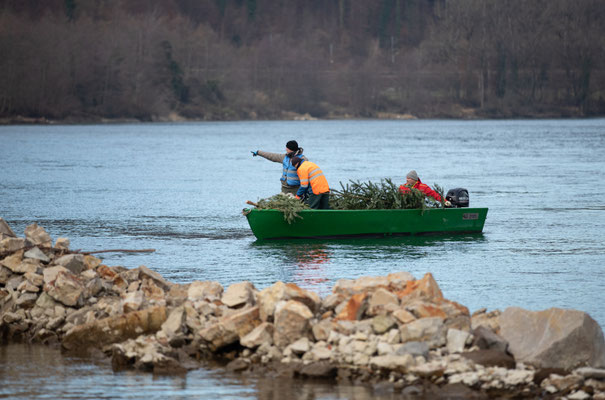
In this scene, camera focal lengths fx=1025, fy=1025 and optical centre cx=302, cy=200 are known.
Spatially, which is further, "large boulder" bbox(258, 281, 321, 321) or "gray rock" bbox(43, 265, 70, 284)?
"gray rock" bbox(43, 265, 70, 284)

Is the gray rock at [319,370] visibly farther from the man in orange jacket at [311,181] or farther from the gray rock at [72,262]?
the man in orange jacket at [311,181]

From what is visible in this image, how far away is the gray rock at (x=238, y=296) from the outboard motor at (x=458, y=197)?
913cm

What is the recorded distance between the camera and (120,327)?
1130 centimetres

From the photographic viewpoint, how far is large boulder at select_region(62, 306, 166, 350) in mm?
11289

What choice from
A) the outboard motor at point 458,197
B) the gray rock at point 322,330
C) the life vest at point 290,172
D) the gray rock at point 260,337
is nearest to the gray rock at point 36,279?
the gray rock at point 260,337

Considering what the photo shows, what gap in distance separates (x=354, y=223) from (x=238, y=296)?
8.28 m

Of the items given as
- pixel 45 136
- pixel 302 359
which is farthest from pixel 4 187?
pixel 45 136

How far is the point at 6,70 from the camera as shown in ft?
343

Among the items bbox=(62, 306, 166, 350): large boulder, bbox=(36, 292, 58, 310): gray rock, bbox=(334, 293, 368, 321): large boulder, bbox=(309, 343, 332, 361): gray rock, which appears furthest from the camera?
bbox=(36, 292, 58, 310): gray rock

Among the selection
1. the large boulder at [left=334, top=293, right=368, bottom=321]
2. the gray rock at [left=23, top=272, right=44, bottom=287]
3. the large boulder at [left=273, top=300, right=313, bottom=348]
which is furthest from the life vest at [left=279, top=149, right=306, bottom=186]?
the large boulder at [left=273, top=300, right=313, bottom=348]

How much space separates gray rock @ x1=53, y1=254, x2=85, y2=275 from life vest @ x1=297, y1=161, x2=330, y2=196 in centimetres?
609

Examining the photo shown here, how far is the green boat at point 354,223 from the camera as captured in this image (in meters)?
19.0

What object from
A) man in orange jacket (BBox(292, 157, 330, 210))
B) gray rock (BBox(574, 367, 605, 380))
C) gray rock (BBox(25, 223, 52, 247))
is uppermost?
man in orange jacket (BBox(292, 157, 330, 210))

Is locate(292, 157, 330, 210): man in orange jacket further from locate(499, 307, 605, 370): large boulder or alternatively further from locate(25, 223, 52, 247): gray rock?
locate(499, 307, 605, 370): large boulder
